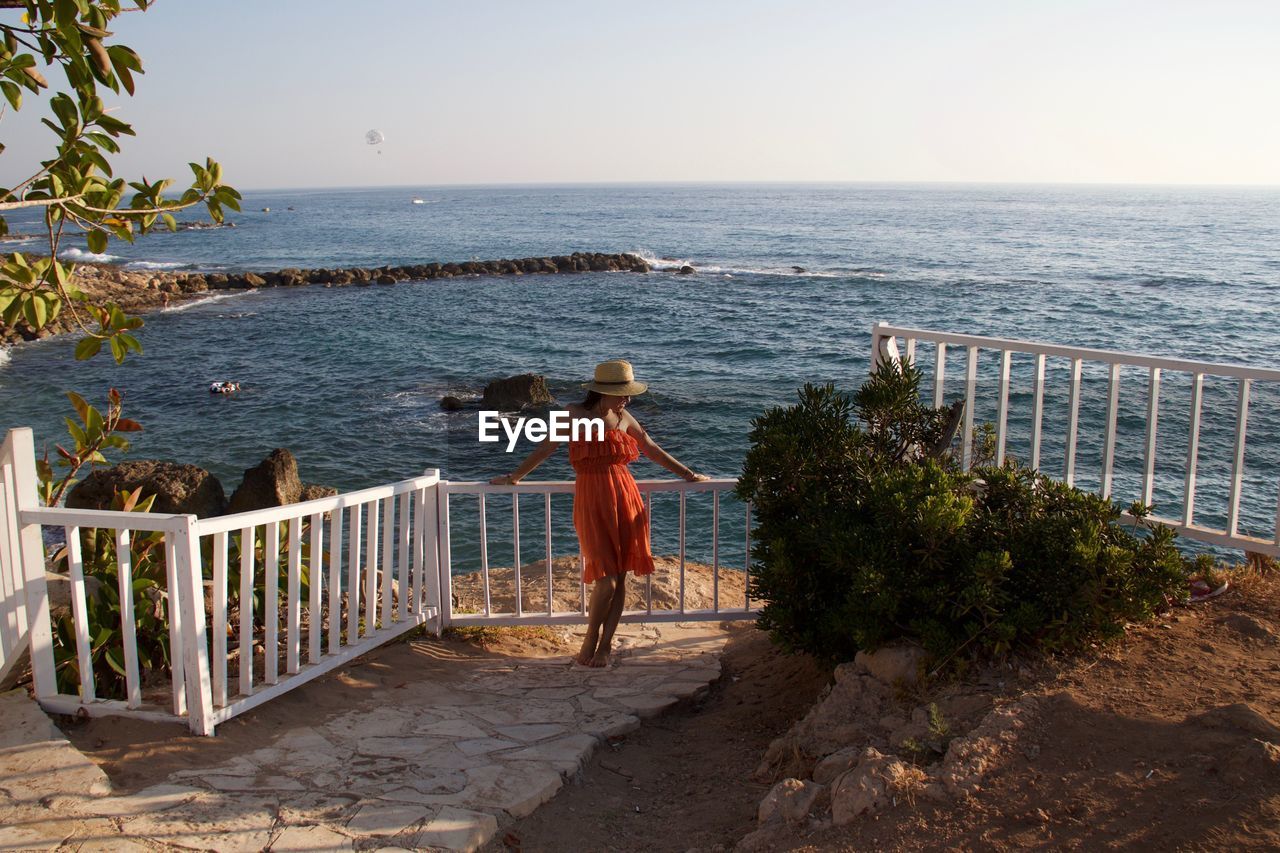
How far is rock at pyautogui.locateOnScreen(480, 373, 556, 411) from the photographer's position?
2188cm

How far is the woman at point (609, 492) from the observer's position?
18.2 ft

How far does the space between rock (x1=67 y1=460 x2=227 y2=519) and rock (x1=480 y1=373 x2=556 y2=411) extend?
8.95 m

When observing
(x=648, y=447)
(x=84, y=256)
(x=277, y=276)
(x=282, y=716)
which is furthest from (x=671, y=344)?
(x=84, y=256)

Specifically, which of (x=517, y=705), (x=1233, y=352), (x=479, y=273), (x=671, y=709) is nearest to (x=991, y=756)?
(x=671, y=709)

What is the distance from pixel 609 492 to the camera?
5.55 meters

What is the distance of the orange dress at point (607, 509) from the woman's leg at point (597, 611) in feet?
0.16

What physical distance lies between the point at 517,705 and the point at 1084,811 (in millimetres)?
2885

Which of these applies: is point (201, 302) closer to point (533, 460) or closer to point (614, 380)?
point (533, 460)

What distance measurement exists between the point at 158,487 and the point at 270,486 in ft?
4.77

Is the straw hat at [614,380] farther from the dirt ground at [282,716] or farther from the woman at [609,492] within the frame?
the dirt ground at [282,716]

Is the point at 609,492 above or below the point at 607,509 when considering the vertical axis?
above

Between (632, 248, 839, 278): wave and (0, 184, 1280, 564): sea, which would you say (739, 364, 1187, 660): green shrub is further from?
(632, 248, 839, 278): wave

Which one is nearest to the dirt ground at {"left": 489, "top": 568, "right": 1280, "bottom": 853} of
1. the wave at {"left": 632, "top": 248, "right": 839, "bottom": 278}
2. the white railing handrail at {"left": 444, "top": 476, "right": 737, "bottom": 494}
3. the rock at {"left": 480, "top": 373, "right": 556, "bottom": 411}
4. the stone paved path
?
the stone paved path

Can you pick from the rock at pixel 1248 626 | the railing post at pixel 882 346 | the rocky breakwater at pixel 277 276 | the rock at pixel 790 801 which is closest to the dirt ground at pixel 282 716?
the rock at pixel 790 801
